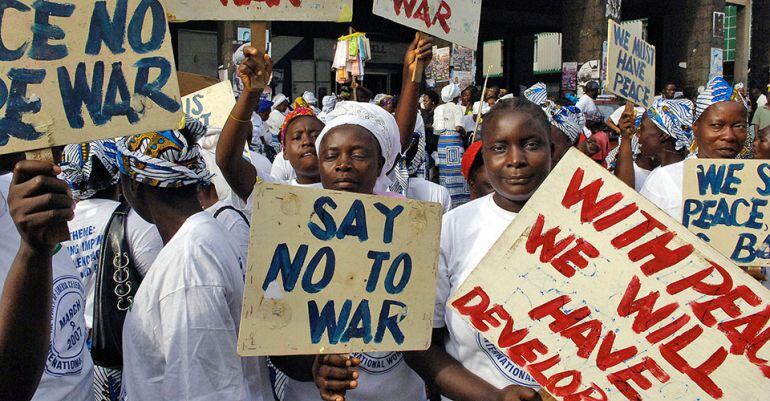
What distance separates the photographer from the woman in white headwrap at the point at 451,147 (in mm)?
8633

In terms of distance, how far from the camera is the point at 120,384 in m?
2.69

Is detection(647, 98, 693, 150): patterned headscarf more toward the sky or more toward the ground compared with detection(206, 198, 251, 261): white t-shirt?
more toward the sky

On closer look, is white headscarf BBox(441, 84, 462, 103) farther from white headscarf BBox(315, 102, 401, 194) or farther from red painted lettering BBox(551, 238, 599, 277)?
red painted lettering BBox(551, 238, 599, 277)

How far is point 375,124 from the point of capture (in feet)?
8.79

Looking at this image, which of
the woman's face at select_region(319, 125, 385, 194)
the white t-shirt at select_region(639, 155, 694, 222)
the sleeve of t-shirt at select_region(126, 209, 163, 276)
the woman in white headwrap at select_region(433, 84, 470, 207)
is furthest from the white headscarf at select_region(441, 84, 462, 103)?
the sleeve of t-shirt at select_region(126, 209, 163, 276)

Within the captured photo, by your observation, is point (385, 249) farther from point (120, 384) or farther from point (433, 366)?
point (120, 384)

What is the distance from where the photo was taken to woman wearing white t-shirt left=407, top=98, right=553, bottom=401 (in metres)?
2.13

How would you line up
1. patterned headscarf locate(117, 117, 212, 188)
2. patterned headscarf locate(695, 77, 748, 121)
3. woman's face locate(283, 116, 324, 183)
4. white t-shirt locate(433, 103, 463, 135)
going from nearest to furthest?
1. patterned headscarf locate(117, 117, 212, 188)
2. patterned headscarf locate(695, 77, 748, 121)
3. woman's face locate(283, 116, 324, 183)
4. white t-shirt locate(433, 103, 463, 135)

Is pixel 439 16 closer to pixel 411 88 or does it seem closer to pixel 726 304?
pixel 411 88

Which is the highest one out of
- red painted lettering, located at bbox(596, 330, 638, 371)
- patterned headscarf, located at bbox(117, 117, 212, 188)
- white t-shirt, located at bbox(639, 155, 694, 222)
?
patterned headscarf, located at bbox(117, 117, 212, 188)

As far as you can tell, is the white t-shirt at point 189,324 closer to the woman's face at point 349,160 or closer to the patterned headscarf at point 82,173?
the woman's face at point 349,160

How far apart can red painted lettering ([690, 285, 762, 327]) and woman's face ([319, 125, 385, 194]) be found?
3.90 ft

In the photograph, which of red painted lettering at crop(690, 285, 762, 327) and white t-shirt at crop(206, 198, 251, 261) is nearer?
red painted lettering at crop(690, 285, 762, 327)

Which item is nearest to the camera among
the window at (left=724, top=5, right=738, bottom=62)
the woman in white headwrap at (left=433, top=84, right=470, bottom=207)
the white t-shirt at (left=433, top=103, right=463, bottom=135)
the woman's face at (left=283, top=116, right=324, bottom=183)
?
the woman's face at (left=283, top=116, right=324, bottom=183)
